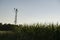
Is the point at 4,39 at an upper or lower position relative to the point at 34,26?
lower

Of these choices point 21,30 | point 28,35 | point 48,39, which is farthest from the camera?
point 21,30

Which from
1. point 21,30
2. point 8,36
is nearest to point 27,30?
point 21,30

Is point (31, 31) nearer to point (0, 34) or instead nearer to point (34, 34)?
point (34, 34)

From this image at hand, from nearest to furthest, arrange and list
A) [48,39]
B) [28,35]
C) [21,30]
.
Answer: [48,39], [28,35], [21,30]

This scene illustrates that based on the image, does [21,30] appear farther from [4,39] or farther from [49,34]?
[49,34]

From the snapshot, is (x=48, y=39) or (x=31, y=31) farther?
(x=31, y=31)

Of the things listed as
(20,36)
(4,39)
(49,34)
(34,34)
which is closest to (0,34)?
(4,39)

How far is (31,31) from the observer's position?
12219 millimetres

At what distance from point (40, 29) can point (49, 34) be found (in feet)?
3.58

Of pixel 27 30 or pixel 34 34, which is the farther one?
pixel 27 30

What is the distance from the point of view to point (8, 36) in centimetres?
1269

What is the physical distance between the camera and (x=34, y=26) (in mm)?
13141

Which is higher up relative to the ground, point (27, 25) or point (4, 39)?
point (27, 25)

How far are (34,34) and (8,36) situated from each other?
189 cm
